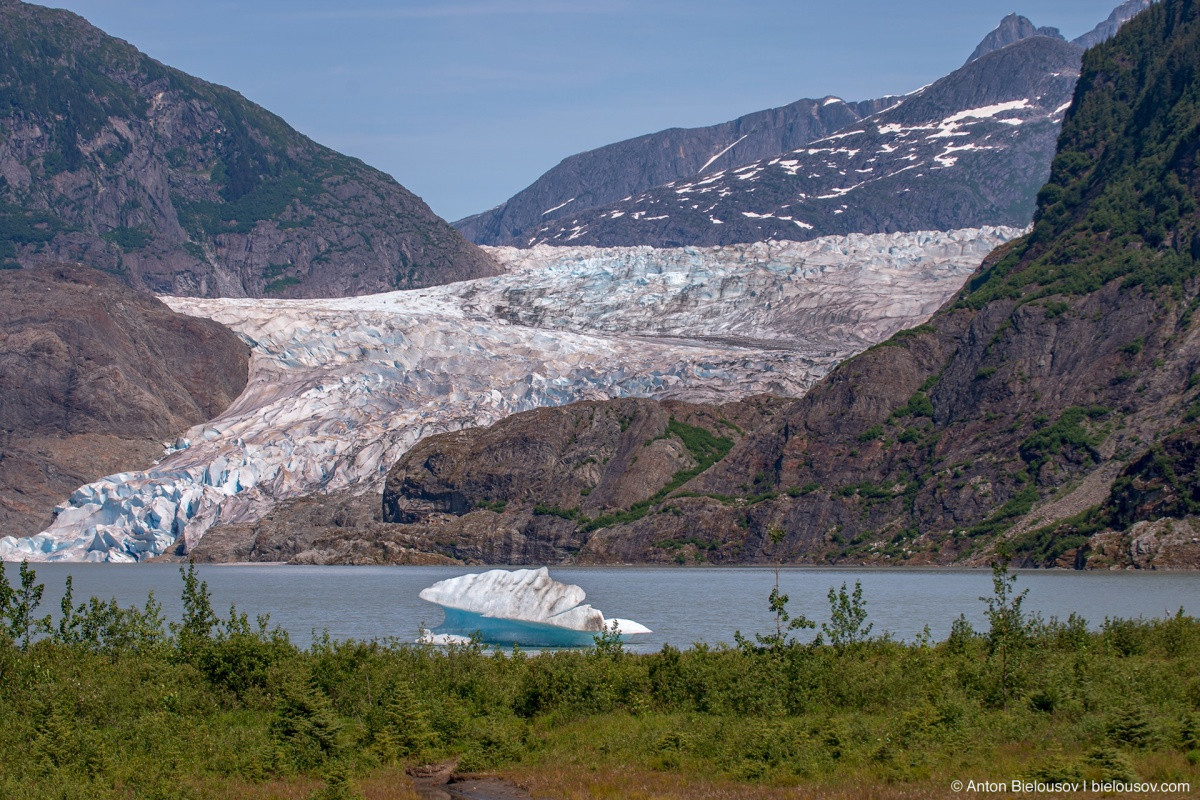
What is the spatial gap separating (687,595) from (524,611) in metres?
39.9

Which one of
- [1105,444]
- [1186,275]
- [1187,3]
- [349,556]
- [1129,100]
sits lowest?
[349,556]

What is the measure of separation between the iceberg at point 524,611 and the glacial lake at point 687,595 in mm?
3170

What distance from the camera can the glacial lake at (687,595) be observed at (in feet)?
239

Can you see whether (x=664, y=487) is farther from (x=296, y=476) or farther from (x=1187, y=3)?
(x=1187, y=3)

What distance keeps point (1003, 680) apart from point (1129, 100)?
14223cm

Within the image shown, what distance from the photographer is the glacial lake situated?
7288cm

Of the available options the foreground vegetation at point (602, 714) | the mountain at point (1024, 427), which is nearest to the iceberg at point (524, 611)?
the foreground vegetation at point (602, 714)

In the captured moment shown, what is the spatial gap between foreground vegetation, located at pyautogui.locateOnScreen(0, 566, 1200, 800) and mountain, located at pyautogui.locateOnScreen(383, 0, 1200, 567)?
67.5 metres

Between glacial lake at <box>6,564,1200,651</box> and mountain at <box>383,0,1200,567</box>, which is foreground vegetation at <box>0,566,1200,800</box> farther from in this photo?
mountain at <box>383,0,1200,567</box>

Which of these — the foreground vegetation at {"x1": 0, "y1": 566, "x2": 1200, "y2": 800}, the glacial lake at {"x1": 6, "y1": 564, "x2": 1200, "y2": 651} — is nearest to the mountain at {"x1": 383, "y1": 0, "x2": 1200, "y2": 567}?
the glacial lake at {"x1": 6, "y1": 564, "x2": 1200, "y2": 651}

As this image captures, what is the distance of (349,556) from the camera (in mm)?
164500

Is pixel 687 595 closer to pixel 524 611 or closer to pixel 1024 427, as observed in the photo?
pixel 524 611

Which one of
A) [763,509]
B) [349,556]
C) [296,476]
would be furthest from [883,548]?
[296,476]

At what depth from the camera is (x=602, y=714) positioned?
39.6 m
